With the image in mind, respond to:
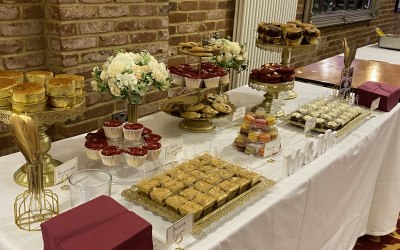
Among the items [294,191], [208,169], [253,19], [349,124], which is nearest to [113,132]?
[208,169]

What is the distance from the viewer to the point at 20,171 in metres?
1.21

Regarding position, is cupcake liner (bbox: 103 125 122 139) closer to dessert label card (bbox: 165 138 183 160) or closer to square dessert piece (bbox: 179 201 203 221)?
dessert label card (bbox: 165 138 183 160)

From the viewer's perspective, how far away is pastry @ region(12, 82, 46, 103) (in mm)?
1083

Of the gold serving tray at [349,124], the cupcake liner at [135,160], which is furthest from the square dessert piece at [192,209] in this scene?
the gold serving tray at [349,124]

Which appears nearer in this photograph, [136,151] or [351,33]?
[136,151]

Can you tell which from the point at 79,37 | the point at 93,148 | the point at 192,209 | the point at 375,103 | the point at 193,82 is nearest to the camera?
the point at 192,209

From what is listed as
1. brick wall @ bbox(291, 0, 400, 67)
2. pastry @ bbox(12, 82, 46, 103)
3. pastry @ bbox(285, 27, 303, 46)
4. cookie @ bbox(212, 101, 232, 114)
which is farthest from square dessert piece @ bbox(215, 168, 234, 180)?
brick wall @ bbox(291, 0, 400, 67)

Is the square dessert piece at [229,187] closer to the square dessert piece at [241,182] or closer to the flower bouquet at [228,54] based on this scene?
the square dessert piece at [241,182]

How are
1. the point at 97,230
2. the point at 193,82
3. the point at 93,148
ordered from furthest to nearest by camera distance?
the point at 193,82
the point at 93,148
the point at 97,230

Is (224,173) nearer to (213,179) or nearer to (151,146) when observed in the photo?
(213,179)

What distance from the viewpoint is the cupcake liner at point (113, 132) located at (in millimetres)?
1271

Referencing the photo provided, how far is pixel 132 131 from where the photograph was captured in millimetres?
1257

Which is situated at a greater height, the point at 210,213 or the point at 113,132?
the point at 113,132

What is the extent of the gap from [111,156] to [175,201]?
26cm
